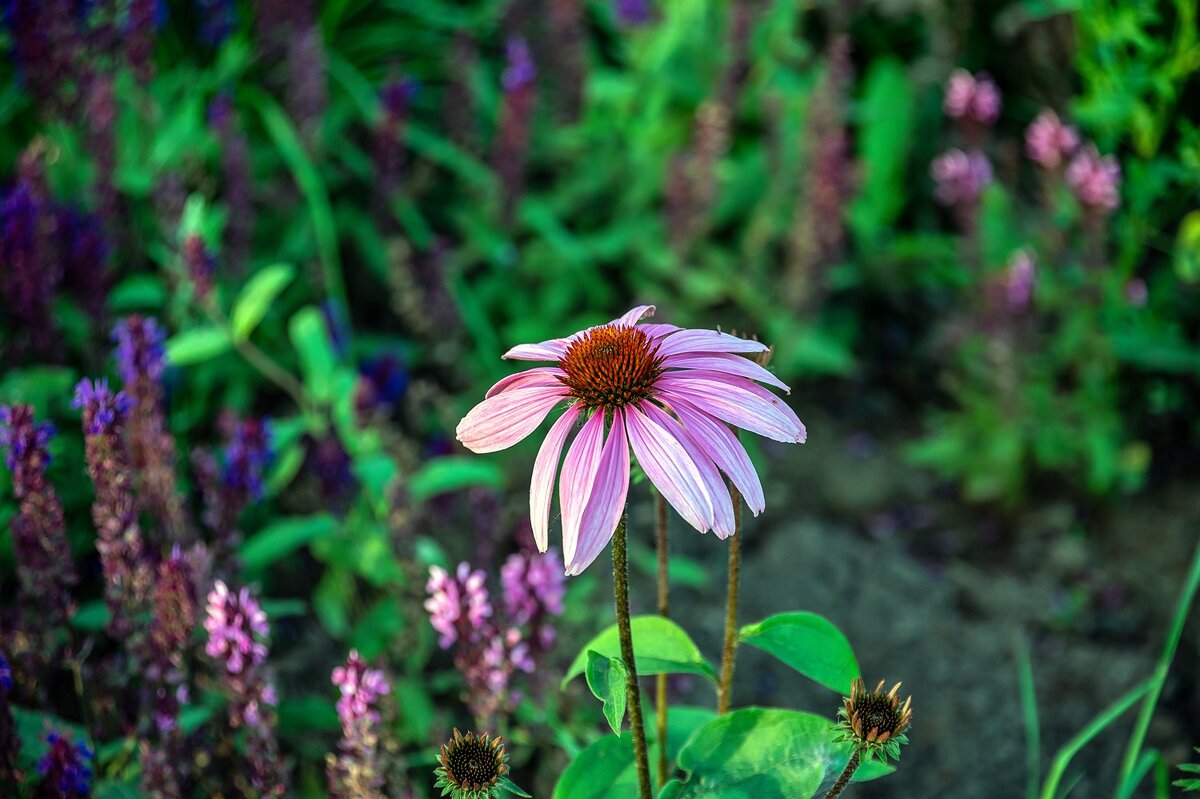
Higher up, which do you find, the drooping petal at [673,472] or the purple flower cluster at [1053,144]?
the purple flower cluster at [1053,144]

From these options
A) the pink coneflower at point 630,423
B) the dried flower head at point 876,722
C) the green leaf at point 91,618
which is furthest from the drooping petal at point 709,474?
the green leaf at point 91,618

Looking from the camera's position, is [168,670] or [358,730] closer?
[358,730]

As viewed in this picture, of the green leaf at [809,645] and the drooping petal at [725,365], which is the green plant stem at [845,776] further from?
the drooping petal at [725,365]

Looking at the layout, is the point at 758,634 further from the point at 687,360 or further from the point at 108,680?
the point at 108,680

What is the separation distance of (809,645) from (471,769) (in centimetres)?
44

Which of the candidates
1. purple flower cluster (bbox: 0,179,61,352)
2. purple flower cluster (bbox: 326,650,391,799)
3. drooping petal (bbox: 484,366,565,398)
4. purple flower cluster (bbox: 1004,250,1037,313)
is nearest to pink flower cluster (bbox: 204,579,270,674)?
purple flower cluster (bbox: 326,650,391,799)

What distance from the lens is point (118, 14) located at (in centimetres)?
244

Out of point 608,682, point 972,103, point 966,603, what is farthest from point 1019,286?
point 608,682

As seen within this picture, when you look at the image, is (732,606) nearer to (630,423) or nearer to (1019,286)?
(630,423)

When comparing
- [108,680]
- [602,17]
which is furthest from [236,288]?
[602,17]

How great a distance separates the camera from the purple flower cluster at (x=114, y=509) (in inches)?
59.0

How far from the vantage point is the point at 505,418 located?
3.84 feet

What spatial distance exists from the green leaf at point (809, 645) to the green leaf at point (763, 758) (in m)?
0.05

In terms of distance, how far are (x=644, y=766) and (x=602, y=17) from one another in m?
3.12
